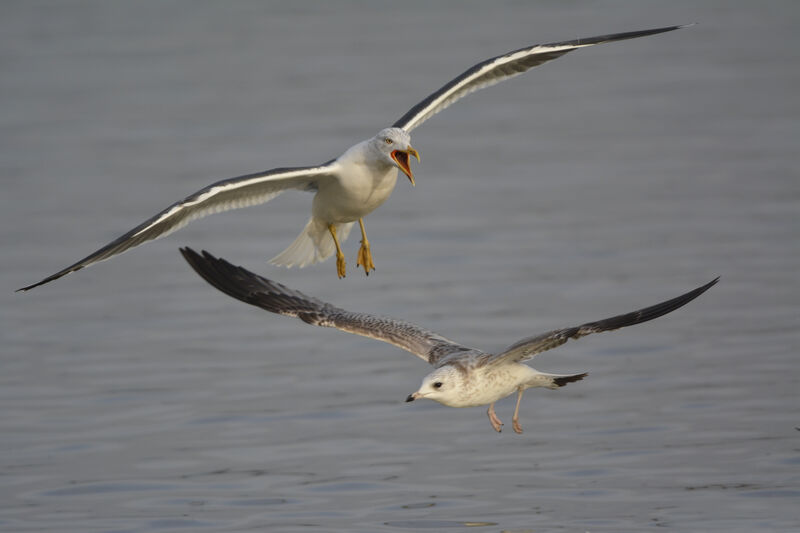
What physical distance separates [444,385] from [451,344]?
126 cm

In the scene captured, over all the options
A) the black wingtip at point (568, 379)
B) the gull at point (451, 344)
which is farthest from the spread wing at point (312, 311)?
the black wingtip at point (568, 379)

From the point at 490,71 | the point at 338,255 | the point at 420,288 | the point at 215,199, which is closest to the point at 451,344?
the point at 338,255

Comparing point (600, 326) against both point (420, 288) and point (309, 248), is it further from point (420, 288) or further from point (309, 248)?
point (420, 288)

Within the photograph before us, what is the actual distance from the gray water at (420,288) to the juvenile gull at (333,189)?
247cm

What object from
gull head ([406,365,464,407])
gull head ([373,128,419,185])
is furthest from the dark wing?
gull head ([373,128,419,185])

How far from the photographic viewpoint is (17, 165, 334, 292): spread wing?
13.0 m

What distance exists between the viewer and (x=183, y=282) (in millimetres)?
24656

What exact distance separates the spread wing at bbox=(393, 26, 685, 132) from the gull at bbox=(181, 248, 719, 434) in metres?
1.77

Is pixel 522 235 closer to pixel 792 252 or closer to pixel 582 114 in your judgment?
pixel 792 252

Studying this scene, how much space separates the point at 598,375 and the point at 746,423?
7.79 ft

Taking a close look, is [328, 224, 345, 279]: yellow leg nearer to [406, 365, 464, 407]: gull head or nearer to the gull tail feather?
the gull tail feather

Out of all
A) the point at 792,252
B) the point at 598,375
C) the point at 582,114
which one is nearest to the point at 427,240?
the point at 792,252

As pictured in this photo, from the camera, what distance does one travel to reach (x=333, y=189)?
547 inches

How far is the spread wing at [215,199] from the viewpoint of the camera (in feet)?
42.7
